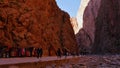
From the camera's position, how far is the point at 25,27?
54281 mm

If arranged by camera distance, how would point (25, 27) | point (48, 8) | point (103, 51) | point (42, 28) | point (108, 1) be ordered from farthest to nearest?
point (108, 1), point (103, 51), point (48, 8), point (42, 28), point (25, 27)

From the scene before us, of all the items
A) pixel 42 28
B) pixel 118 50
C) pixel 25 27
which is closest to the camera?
pixel 25 27

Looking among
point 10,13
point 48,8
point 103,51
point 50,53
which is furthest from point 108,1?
point 10,13

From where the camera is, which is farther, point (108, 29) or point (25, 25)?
point (108, 29)

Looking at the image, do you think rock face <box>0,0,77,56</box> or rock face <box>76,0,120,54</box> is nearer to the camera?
rock face <box>0,0,77,56</box>

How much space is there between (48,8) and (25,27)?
59.4ft

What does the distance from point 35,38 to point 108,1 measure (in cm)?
11072

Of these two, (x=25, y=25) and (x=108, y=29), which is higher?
(x=108, y=29)

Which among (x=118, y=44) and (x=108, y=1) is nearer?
(x=118, y=44)

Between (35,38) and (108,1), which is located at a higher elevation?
(108,1)

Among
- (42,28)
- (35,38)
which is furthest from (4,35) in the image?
(42,28)

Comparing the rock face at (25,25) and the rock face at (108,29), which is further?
the rock face at (108,29)

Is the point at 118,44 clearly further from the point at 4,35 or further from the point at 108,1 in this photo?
the point at 4,35

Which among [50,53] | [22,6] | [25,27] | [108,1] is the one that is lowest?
[50,53]
